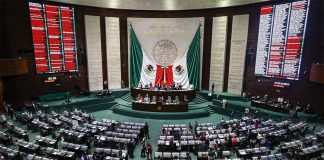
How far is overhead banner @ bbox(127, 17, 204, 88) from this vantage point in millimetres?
27141

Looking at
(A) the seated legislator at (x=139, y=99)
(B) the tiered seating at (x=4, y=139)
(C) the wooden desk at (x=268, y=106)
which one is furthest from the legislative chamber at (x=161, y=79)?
(A) the seated legislator at (x=139, y=99)

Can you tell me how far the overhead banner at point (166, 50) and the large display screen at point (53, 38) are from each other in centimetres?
736

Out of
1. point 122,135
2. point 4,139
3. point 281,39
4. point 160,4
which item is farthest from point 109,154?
point 281,39

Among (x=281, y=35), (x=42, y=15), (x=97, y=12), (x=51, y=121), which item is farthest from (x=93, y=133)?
(x=281, y=35)

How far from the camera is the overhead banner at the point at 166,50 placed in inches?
1069

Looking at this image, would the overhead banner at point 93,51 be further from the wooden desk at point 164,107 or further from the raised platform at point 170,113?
the wooden desk at point 164,107

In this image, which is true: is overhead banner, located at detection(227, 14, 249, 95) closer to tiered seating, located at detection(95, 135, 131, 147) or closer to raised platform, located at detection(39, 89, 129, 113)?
raised platform, located at detection(39, 89, 129, 113)

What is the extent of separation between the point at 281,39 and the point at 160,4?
1401 cm

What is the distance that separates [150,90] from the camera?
2372 centimetres

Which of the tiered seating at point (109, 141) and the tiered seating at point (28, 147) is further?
the tiered seating at point (109, 141)

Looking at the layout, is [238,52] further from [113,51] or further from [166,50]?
[113,51]

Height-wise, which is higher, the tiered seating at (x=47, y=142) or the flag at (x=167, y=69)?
the flag at (x=167, y=69)

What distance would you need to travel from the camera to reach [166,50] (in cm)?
2764

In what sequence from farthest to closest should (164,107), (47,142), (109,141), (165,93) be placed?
(165,93)
(164,107)
(109,141)
(47,142)
